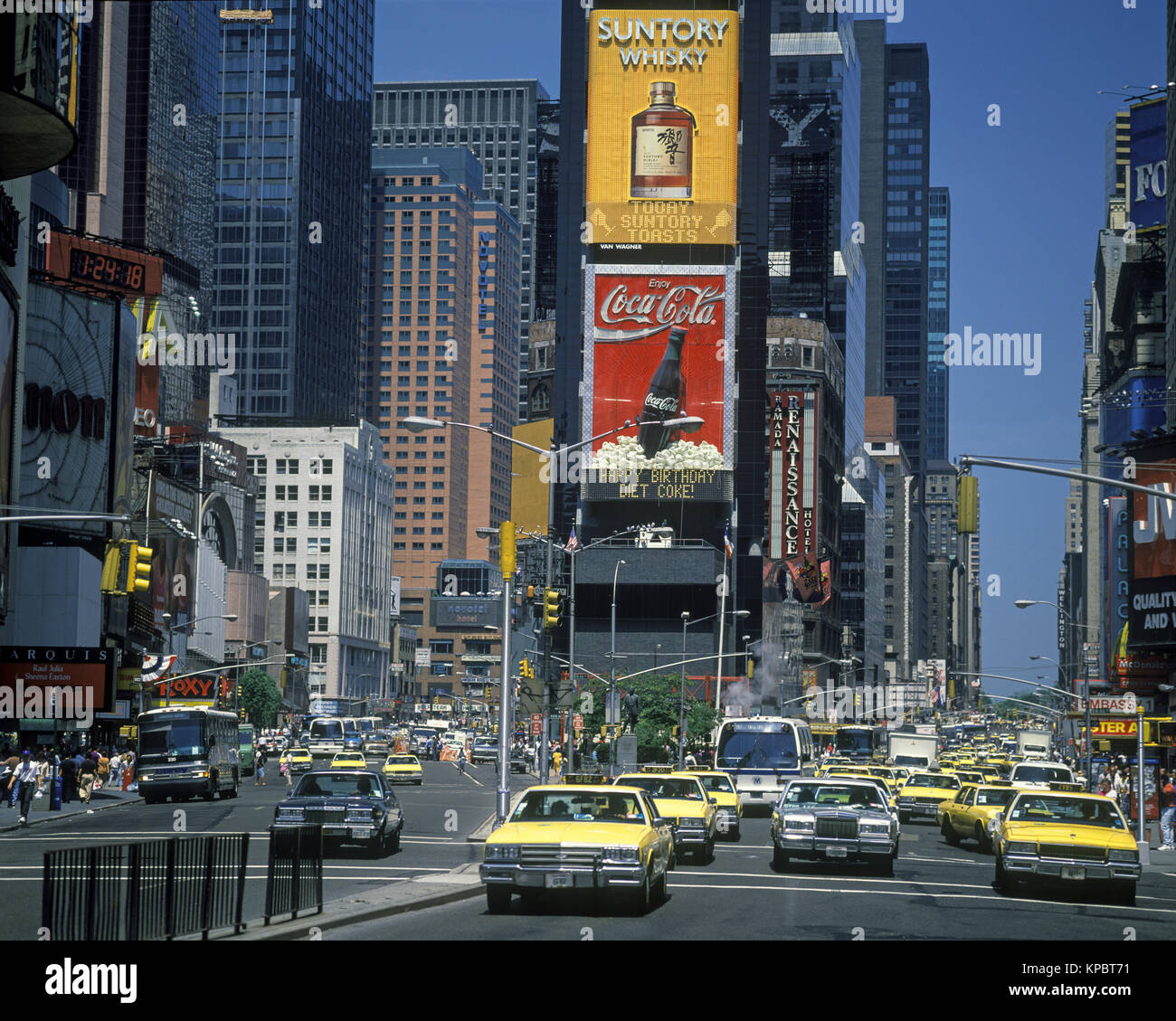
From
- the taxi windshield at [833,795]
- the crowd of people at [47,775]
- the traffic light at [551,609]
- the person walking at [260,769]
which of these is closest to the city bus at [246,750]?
the person walking at [260,769]

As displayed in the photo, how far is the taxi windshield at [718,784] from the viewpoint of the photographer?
126ft

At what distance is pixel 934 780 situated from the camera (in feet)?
168

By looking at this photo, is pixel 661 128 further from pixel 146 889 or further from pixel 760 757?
pixel 146 889

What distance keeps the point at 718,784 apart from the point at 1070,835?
14046 millimetres

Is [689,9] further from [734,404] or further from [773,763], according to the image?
[773,763]

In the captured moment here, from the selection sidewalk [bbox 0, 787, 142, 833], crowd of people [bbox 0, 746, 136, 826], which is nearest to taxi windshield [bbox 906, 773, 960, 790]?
sidewalk [bbox 0, 787, 142, 833]

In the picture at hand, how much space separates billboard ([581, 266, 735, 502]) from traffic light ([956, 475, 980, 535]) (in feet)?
317

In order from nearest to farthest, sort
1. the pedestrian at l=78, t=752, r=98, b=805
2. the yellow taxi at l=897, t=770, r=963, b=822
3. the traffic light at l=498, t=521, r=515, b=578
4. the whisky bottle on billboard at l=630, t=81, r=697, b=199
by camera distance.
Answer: the traffic light at l=498, t=521, r=515, b=578
the yellow taxi at l=897, t=770, r=963, b=822
the pedestrian at l=78, t=752, r=98, b=805
the whisky bottle on billboard at l=630, t=81, r=697, b=199

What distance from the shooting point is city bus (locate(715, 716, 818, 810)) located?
170 feet

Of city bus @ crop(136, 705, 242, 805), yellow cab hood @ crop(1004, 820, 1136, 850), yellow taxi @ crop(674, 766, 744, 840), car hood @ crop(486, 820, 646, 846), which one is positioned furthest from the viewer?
city bus @ crop(136, 705, 242, 805)

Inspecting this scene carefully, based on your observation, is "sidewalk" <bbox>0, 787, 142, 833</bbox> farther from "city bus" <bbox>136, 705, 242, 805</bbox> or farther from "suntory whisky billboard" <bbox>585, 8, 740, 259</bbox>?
"suntory whisky billboard" <bbox>585, 8, 740, 259</bbox>

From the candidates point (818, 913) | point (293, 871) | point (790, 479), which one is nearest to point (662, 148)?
point (790, 479)

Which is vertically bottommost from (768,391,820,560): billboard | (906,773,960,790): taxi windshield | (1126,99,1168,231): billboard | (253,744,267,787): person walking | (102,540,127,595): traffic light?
(253,744,267,787): person walking

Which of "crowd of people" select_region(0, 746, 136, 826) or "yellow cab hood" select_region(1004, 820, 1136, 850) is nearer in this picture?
"yellow cab hood" select_region(1004, 820, 1136, 850)
